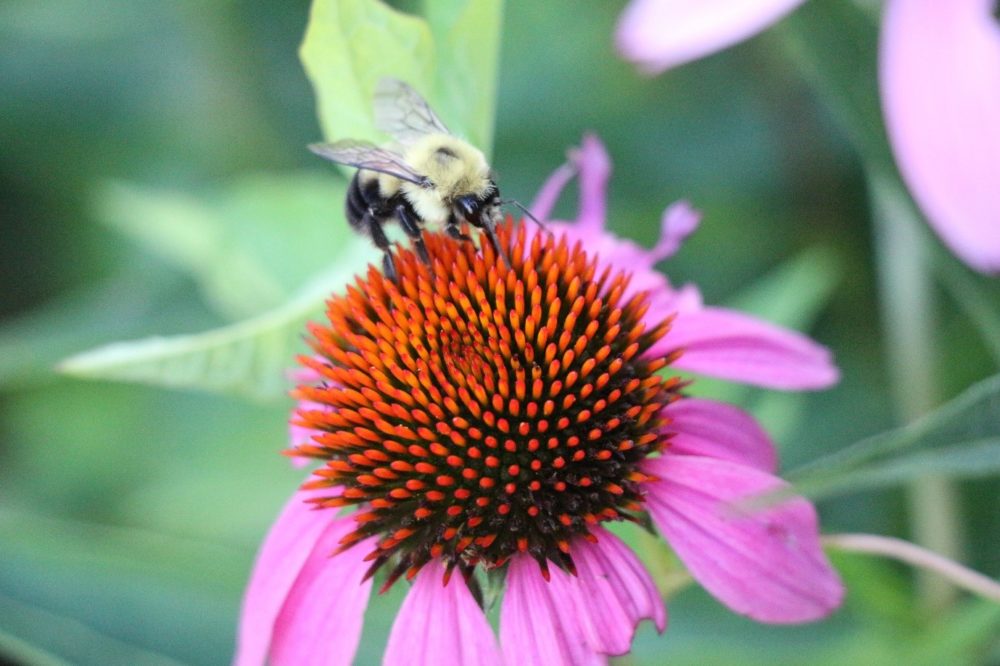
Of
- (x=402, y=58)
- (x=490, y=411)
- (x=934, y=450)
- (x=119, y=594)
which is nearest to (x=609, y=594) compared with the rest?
(x=490, y=411)

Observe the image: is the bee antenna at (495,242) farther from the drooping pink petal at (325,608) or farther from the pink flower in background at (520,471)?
the drooping pink petal at (325,608)

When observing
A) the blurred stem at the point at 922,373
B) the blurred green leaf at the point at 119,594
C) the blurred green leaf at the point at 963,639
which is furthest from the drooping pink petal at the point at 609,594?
the blurred stem at the point at 922,373

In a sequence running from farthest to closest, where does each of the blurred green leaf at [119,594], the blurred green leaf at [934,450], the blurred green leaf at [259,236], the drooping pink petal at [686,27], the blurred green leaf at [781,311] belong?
the blurred green leaf at [259,236], the blurred green leaf at [781,311], the blurred green leaf at [119,594], the drooping pink petal at [686,27], the blurred green leaf at [934,450]

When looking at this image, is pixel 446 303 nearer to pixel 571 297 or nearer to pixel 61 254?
pixel 571 297

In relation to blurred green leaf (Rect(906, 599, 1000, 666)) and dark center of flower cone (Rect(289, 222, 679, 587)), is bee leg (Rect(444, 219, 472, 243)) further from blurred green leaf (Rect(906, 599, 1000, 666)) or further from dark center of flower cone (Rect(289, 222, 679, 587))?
blurred green leaf (Rect(906, 599, 1000, 666))

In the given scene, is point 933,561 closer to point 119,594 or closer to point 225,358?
point 225,358

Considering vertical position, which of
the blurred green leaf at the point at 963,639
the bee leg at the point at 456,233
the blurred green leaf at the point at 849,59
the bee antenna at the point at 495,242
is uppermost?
the bee leg at the point at 456,233

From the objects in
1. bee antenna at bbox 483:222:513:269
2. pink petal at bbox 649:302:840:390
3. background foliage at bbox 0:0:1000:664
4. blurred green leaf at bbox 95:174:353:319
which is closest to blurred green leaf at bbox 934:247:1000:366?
background foliage at bbox 0:0:1000:664
